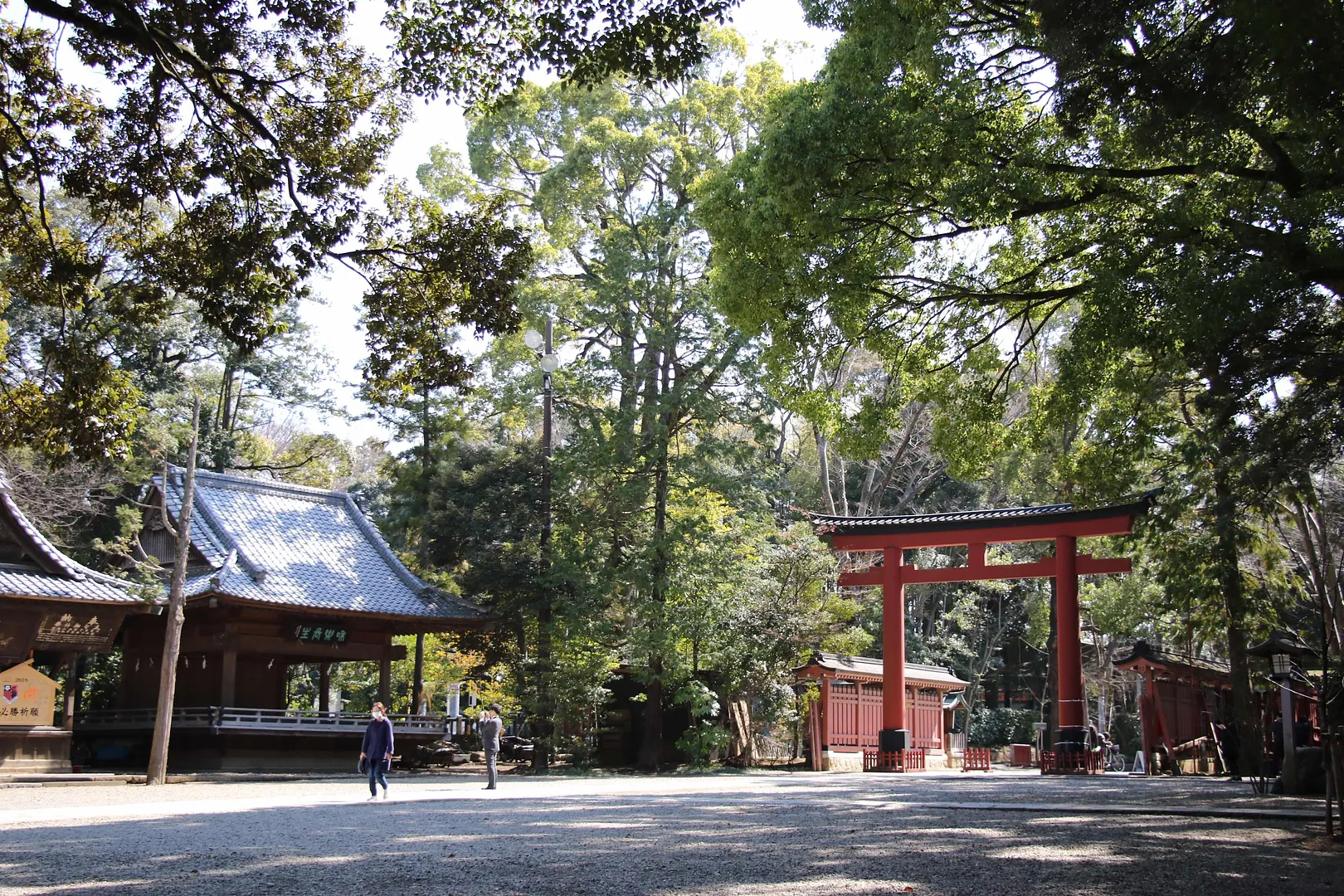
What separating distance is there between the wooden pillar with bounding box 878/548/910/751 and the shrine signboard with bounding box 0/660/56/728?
15.4 meters

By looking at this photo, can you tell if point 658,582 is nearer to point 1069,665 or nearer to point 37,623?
point 1069,665

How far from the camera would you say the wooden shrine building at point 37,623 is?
59.0ft

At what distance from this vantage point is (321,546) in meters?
23.9

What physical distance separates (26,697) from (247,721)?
4.04 metres

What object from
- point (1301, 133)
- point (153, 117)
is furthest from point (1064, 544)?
point (153, 117)

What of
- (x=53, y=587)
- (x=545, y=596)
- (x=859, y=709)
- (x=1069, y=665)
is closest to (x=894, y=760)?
(x=859, y=709)

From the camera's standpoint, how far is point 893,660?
73.6 feet

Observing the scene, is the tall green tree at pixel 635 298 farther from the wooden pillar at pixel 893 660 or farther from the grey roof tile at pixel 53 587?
the grey roof tile at pixel 53 587

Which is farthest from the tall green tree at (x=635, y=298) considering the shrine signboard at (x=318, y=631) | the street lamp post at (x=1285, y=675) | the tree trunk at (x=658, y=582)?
the street lamp post at (x=1285, y=675)

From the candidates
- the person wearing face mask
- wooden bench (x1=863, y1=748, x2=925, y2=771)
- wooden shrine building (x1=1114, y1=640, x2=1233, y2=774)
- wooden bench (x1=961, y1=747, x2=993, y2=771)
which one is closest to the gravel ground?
the person wearing face mask

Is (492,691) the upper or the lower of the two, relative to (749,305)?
lower

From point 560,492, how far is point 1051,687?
20.1 m

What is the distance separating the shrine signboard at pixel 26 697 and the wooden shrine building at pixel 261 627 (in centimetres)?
270

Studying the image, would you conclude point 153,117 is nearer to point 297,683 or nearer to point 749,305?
point 749,305
